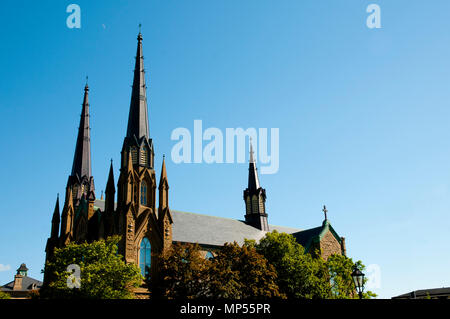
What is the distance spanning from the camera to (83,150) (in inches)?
2424

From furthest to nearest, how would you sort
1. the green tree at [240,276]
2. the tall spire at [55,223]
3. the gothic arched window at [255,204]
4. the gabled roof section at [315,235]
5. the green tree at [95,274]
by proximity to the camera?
the gothic arched window at [255,204] → the gabled roof section at [315,235] → the tall spire at [55,223] → the green tree at [240,276] → the green tree at [95,274]

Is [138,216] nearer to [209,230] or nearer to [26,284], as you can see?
[209,230]

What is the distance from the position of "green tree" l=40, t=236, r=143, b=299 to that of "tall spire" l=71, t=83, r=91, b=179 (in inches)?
890

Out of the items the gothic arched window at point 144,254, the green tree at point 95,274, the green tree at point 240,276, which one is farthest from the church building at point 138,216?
the green tree at point 240,276

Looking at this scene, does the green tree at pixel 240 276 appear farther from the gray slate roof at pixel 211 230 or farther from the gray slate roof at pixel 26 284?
the gray slate roof at pixel 26 284

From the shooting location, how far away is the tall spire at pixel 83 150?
60.1 meters

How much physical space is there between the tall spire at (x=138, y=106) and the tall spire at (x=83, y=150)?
10567mm

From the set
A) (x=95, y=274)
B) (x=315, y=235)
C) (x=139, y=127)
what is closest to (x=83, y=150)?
(x=139, y=127)

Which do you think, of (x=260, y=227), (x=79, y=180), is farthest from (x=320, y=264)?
(x=79, y=180)

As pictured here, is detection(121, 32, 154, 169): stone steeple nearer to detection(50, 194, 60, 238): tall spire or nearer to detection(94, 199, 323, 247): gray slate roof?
detection(94, 199, 323, 247): gray slate roof

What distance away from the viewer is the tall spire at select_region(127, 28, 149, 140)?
53.3 m

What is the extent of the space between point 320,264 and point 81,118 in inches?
1538

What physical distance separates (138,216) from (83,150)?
18816mm
